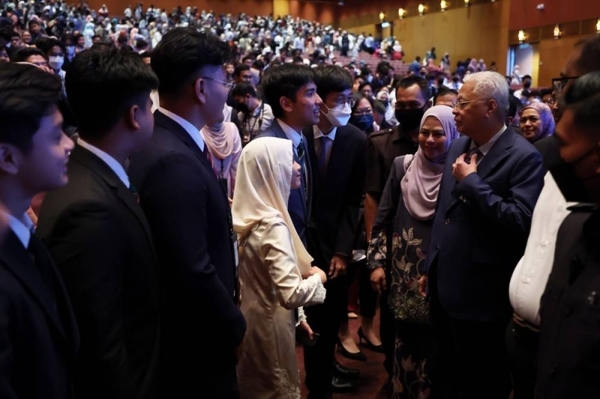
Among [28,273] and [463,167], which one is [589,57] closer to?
[463,167]

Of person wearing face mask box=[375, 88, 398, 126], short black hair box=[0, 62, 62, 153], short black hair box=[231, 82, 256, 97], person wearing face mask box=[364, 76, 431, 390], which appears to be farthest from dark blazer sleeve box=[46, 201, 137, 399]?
person wearing face mask box=[375, 88, 398, 126]

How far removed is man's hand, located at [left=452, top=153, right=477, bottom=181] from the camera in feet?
7.09

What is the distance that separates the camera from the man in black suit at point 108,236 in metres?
1.30

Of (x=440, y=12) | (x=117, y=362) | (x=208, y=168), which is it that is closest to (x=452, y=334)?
(x=208, y=168)

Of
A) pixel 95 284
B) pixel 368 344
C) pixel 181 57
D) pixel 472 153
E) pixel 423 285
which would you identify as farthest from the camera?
pixel 368 344

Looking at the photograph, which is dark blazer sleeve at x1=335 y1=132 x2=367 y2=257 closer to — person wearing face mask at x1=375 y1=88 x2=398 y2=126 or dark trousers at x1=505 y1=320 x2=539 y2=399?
dark trousers at x1=505 y1=320 x2=539 y2=399

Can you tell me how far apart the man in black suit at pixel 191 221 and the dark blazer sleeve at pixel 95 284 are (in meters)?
0.26

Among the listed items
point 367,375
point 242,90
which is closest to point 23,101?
point 367,375

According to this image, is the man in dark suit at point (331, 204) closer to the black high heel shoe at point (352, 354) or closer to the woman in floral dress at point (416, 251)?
the woman in floral dress at point (416, 251)

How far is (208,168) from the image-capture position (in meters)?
1.74

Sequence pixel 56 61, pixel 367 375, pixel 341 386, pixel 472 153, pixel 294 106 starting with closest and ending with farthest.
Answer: pixel 472 153 < pixel 294 106 < pixel 341 386 < pixel 367 375 < pixel 56 61

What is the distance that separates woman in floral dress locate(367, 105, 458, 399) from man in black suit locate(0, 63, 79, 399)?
169cm

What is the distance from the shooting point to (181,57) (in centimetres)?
173

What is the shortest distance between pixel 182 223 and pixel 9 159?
1.81ft
